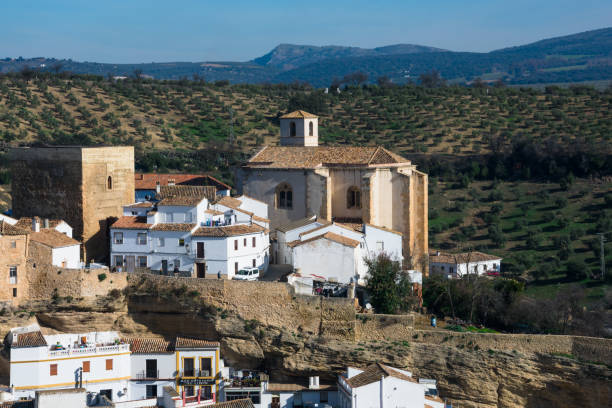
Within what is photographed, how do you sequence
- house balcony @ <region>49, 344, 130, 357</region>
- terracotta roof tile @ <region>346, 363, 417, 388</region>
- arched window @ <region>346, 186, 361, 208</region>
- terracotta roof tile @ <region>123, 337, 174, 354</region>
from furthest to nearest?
arched window @ <region>346, 186, 361, 208</region>
terracotta roof tile @ <region>123, 337, 174, 354</region>
house balcony @ <region>49, 344, 130, 357</region>
terracotta roof tile @ <region>346, 363, 417, 388</region>

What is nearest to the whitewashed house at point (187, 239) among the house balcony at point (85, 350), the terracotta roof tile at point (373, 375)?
the house balcony at point (85, 350)

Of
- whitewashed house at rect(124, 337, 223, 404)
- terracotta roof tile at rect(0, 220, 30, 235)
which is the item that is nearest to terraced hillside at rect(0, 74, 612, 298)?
terracotta roof tile at rect(0, 220, 30, 235)

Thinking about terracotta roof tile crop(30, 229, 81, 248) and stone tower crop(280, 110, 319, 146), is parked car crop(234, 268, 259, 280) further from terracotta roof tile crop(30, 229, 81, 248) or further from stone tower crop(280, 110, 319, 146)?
stone tower crop(280, 110, 319, 146)

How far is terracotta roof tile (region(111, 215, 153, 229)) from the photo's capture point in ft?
104

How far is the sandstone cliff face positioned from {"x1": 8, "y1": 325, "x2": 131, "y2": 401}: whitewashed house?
0.54 m

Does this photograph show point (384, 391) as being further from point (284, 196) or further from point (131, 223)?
point (284, 196)

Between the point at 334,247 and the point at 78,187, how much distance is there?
9.46 metres

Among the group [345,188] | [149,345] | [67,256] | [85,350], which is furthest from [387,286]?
[67,256]

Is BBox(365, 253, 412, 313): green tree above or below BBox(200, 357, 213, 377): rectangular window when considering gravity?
above

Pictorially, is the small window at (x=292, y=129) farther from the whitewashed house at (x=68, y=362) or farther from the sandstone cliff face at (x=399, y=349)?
the whitewashed house at (x=68, y=362)

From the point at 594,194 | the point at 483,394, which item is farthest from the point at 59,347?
the point at 594,194

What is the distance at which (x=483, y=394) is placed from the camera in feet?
95.6

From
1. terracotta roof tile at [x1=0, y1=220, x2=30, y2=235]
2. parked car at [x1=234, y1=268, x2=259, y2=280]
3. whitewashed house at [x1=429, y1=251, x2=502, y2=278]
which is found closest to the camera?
terracotta roof tile at [x1=0, y1=220, x2=30, y2=235]

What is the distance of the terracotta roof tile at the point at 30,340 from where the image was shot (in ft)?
91.2
